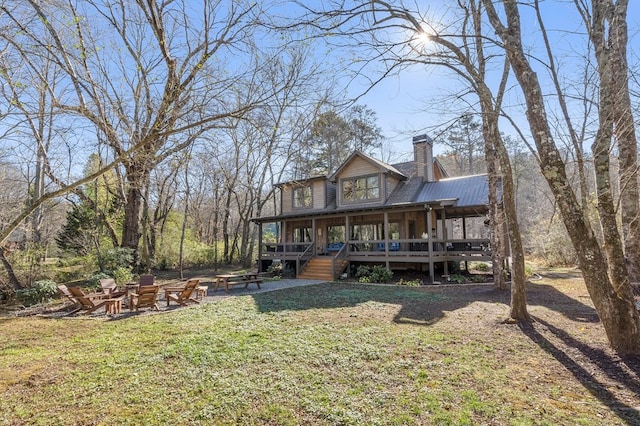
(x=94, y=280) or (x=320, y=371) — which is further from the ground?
(x=94, y=280)

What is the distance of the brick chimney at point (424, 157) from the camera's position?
57.4 feet

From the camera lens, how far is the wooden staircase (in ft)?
48.9

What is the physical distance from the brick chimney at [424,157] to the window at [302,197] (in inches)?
262

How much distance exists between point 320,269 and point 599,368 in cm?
1200

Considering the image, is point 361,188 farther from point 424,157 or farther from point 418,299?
point 418,299

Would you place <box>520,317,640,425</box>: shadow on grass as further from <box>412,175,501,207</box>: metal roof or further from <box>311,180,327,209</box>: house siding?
<box>311,180,327,209</box>: house siding

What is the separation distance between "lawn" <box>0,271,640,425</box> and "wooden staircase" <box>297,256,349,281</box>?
25.0ft

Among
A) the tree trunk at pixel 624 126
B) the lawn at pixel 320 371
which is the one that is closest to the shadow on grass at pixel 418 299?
the lawn at pixel 320 371

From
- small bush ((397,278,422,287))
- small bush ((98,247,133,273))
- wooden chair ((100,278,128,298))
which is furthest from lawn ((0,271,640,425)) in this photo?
small bush ((98,247,133,273))

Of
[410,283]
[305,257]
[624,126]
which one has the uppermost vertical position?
[624,126]

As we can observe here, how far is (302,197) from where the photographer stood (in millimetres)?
20031

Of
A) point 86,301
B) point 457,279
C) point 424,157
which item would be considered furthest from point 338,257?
point 86,301

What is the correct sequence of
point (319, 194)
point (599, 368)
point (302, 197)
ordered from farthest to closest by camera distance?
point (302, 197) < point (319, 194) < point (599, 368)

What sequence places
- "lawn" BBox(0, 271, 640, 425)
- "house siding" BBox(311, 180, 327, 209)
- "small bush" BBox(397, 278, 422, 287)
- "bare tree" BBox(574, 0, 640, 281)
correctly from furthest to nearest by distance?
1. "house siding" BBox(311, 180, 327, 209)
2. "small bush" BBox(397, 278, 422, 287)
3. "bare tree" BBox(574, 0, 640, 281)
4. "lawn" BBox(0, 271, 640, 425)
